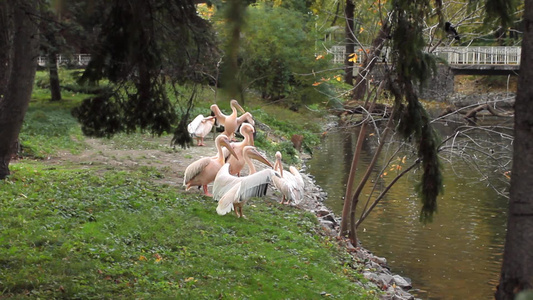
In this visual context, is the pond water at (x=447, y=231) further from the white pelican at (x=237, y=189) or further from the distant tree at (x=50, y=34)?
the distant tree at (x=50, y=34)

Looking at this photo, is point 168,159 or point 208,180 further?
point 168,159

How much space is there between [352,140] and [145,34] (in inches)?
910

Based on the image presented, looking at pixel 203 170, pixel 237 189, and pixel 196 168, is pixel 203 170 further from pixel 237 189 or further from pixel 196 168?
pixel 237 189

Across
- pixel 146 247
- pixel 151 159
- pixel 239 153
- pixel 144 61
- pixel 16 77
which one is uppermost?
pixel 144 61

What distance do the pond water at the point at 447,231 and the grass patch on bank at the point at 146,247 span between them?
194 centimetres

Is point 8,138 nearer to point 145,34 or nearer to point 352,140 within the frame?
point 145,34

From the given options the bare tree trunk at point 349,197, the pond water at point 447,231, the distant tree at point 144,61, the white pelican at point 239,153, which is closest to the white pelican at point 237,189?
the white pelican at point 239,153

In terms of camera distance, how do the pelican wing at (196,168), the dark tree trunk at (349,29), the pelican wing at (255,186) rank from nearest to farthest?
the pelican wing at (255,186)
the dark tree trunk at (349,29)
the pelican wing at (196,168)

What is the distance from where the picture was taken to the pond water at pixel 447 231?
11.7 m

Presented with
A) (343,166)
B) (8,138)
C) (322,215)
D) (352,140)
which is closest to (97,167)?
(8,138)

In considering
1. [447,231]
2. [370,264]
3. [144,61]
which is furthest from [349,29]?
[144,61]

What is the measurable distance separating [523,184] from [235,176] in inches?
306

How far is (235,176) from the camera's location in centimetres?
1234

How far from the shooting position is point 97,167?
15.1 meters
